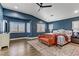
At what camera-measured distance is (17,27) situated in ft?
7.05

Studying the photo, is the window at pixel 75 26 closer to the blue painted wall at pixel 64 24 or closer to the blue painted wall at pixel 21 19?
the blue painted wall at pixel 64 24

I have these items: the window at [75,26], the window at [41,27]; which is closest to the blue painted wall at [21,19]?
the window at [41,27]

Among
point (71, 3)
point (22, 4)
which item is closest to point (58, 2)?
point (71, 3)

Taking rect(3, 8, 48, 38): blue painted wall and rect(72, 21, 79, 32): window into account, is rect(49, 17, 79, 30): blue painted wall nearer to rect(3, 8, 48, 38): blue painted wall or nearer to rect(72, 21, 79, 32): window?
rect(72, 21, 79, 32): window

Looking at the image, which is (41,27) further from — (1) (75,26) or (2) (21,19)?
(1) (75,26)

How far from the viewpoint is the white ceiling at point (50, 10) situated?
1.92 meters

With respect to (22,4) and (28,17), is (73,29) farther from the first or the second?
(22,4)

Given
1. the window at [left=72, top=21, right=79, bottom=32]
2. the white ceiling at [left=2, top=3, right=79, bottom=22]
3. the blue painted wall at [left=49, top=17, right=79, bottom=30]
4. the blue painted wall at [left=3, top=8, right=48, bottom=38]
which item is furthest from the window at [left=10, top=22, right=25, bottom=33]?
the window at [left=72, top=21, right=79, bottom=32]

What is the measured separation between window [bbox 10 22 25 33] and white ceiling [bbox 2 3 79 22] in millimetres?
413

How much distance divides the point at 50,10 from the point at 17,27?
112cm

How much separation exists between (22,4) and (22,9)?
162mm

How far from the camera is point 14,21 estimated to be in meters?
2.16

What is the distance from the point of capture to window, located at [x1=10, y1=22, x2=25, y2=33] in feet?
6.91

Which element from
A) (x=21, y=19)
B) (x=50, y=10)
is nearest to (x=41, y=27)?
(x=50, y=10)
